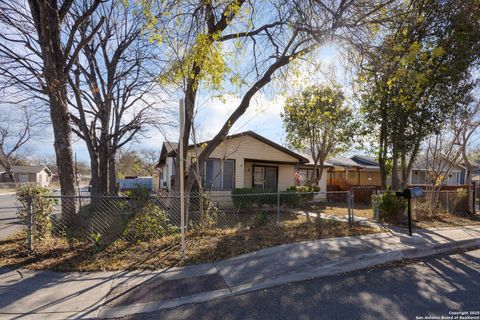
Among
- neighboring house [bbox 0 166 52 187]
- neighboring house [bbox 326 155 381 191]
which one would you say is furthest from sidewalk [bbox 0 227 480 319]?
neighboring house [bbox 0 166 52 187]

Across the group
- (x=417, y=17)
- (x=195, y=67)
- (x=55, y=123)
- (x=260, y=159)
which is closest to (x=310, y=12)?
(x=417, y=17)

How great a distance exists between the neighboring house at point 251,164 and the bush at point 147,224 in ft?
24.1

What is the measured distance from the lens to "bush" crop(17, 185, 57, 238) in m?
5.61

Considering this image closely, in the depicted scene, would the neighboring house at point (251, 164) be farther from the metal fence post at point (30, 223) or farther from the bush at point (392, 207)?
the metal fence post at point (30, 223)

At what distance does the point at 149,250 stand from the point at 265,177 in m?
12.3

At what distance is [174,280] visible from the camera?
4.29 m

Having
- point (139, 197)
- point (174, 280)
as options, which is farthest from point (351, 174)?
point (174, 280)

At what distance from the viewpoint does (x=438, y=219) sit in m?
10.1

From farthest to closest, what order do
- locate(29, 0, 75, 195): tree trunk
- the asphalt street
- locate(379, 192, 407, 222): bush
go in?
1. locate(379, 192, 407, 222): bush
2. locate(29, 0, 75, 195): tree trunk
3. the asphalt street

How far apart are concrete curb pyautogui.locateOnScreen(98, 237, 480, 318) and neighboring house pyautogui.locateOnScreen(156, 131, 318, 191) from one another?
A: 9378 millimetres

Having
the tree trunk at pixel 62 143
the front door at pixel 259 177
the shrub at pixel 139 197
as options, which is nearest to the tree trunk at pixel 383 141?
the front door at pixel 259 177

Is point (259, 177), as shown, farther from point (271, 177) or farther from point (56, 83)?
point (56, 83)

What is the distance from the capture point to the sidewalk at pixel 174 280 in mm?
3549

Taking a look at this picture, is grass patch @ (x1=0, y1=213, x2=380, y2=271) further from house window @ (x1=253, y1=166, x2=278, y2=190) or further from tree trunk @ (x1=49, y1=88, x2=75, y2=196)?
house window @ (x1=253, y1=166, x2=278, y2=190)
